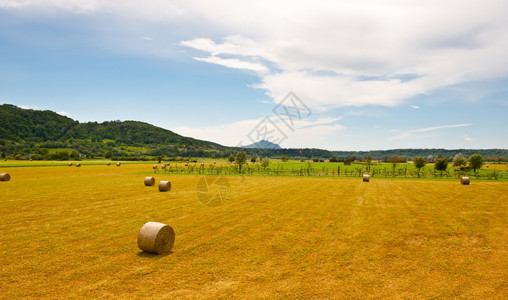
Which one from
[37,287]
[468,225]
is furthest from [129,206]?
[468,225]

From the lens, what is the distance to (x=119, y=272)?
909cm

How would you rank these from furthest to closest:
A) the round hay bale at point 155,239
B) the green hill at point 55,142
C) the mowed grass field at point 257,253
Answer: the green hill at point 55,142
the round hay bale at point 155,239
the mowed grass field at point 257,253

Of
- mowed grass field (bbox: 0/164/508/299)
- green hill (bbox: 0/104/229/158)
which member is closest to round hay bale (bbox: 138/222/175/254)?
mowed grass field (bbox: 0/164/508/299)

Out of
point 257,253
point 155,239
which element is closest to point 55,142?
point 155,239

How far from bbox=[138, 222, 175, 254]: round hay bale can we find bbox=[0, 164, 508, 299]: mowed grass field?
36 centimetres

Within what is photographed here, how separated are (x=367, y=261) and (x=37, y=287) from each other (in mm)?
10930

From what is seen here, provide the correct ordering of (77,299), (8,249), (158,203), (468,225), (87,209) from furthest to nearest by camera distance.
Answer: (158,203)
(87,209)
(468,225)
(8,249)
(77,299)

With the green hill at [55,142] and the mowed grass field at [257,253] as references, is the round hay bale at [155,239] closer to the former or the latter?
the mowed grass field at [257,253]

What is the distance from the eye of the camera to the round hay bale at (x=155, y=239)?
10.8 m

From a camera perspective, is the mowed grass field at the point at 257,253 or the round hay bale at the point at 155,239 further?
the round hay bale at the point at 155,239

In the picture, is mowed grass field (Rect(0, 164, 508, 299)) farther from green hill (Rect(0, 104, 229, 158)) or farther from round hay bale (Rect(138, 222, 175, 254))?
green hill (Rect(0, 104, 229, 158))

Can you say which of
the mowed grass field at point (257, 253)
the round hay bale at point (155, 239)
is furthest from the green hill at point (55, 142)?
the round hay bale at point (155, 239)

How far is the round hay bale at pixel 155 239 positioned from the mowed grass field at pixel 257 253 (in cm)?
36

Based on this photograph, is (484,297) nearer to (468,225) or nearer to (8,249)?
(468,225)
